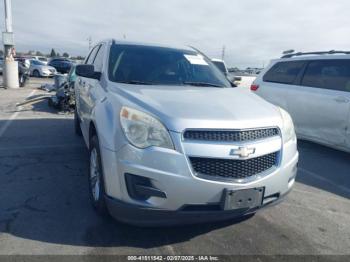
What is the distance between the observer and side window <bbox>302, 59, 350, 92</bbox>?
5828 millimetres

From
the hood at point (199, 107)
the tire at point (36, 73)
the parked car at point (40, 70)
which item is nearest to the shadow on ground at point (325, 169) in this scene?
the hood at point (199, 107)

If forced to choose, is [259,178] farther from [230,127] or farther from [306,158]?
[306,158]

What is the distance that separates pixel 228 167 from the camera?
2.60m

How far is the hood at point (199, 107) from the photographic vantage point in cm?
261

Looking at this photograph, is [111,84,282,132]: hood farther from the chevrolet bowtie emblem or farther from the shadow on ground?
the shadow on ground

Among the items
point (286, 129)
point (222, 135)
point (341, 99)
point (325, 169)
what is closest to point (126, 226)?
point (222, 135)

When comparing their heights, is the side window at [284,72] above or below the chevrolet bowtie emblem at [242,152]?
above

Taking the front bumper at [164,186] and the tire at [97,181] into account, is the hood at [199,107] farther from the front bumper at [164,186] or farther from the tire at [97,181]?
the tire at [97,181]

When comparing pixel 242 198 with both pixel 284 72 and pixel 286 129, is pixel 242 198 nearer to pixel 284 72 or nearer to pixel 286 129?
pixel 286 129

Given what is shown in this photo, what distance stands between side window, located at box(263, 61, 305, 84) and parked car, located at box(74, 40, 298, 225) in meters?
4.06

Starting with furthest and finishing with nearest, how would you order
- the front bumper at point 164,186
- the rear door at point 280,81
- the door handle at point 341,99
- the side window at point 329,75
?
the rear door at point 280,81
the side window at point 329,75
the door handle at point 341,99
the front bumper at point 164,186

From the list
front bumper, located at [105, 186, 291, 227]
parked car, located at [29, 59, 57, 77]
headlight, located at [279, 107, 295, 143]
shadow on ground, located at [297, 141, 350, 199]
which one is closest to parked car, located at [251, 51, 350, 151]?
shadow on ground, located at [297, 141, 350, 199]

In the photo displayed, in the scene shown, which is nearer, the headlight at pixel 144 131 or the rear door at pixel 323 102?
the headlight at pixel 144 131

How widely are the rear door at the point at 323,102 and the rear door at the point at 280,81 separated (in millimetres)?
165
